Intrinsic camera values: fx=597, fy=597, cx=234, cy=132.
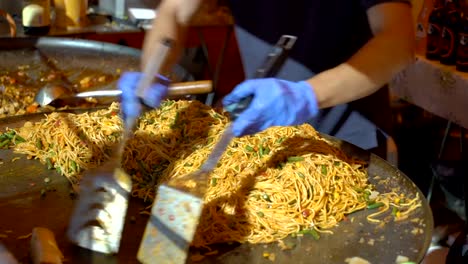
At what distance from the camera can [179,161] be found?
6.24 ft

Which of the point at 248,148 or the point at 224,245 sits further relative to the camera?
the point at 248,148

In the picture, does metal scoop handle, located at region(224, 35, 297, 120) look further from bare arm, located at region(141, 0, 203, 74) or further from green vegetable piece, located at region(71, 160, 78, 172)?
green vegetable piece, located at region(71, 160, 78, 172)

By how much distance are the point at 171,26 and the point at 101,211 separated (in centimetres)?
77

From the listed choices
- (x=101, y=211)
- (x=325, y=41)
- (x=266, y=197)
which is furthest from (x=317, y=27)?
(x=101, y=211)

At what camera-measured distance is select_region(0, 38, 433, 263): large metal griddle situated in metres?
1.56

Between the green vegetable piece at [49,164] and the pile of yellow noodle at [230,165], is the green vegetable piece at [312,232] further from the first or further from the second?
the green vegetable piece at [49,164]

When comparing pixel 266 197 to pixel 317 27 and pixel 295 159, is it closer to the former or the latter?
pixel 295 159

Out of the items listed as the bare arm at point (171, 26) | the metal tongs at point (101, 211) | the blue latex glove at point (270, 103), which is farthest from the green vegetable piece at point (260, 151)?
the metal tongs at point (101, 211)

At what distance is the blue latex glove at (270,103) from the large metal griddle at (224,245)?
0.33 m

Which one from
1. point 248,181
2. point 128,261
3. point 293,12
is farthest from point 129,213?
point 293,12

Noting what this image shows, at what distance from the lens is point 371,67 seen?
1.71m

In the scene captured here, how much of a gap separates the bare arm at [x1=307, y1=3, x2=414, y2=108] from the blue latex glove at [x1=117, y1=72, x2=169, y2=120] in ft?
1.55

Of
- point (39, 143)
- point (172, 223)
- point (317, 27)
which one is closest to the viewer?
point (172, 223)

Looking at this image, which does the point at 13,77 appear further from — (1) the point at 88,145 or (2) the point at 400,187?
(2) the point at 400,187
